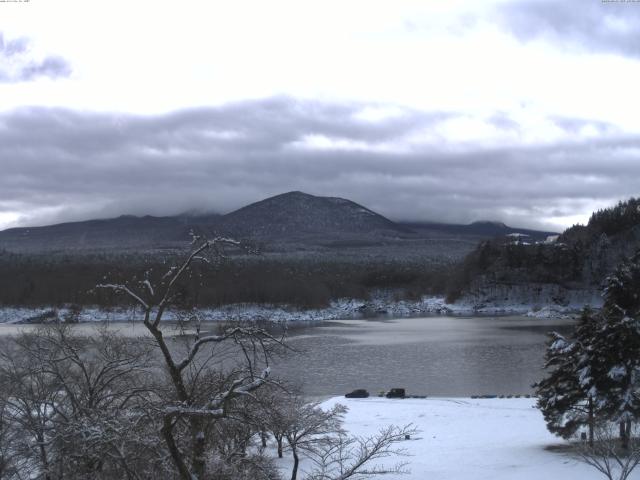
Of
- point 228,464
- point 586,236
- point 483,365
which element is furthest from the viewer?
point 586,236

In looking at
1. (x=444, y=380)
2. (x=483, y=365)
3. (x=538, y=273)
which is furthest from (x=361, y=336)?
(x=538, y=273)

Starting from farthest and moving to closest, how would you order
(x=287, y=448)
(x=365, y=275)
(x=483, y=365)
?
(x=365, y=275) → (x=483, y=365) → (x=287, y=448)

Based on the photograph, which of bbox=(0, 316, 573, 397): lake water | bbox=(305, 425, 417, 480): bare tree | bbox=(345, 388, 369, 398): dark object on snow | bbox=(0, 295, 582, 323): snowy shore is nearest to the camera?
bbox=(305, 425, 417, 480): bare tree

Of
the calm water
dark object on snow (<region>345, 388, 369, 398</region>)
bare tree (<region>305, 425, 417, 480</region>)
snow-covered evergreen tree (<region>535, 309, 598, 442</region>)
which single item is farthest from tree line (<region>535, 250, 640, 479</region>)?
dark object on snow (<region>345, 388, 369, 398</region>)

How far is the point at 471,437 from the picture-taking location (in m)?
29.5

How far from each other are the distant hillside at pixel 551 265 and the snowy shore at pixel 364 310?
376 centimetres

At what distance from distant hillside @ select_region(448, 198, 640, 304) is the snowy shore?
3759 mm

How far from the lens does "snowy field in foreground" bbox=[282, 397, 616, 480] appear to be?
2188 centimetres

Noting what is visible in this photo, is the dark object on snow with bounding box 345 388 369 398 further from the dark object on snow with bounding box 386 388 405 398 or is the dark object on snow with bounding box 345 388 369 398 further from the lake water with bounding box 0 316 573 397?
the lake water with bounding box 0 316 573 397

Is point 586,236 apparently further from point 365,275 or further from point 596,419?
point 596,419

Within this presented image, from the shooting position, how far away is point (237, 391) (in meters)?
7.74

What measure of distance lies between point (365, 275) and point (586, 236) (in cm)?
5726

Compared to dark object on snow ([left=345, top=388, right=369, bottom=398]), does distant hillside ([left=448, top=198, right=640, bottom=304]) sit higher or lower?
higher

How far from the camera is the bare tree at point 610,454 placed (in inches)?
608
